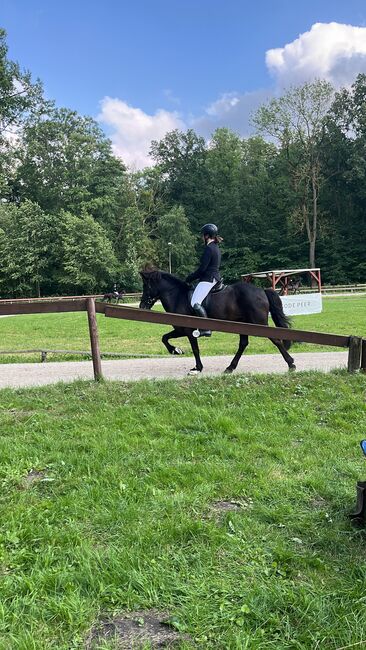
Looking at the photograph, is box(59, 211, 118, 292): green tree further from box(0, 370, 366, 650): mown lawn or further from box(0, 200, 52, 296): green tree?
box(0, 370, 366, 650): mown lawn

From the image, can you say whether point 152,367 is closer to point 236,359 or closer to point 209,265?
point 236,359

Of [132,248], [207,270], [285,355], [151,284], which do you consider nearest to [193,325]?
[207,270]

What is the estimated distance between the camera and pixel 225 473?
156 inches

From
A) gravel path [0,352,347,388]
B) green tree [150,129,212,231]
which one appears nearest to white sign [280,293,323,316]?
gravel path [0,352,347,388]

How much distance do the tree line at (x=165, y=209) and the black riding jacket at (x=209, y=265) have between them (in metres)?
47.8

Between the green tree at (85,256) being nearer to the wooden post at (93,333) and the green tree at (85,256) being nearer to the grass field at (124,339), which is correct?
the grass field at (124,339)

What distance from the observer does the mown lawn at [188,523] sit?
7.86 feet

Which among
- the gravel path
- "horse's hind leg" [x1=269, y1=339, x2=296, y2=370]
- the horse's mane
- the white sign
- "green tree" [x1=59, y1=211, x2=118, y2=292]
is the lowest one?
the gravel path

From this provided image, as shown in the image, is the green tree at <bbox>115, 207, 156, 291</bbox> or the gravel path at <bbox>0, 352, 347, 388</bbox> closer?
the gravel path at <bbox>0, 352, 347, 388</bbox>

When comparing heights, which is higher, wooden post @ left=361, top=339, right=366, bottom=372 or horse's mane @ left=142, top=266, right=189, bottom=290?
horse's mane @ left=142, top=266, right=189, bottom=290

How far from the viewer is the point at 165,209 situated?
73.1 m

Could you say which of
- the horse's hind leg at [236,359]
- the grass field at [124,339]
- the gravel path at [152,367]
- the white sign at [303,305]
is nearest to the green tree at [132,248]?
the grass field at [124,339]

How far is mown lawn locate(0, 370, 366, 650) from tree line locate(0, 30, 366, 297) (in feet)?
170

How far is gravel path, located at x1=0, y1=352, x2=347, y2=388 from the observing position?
8.27 m
